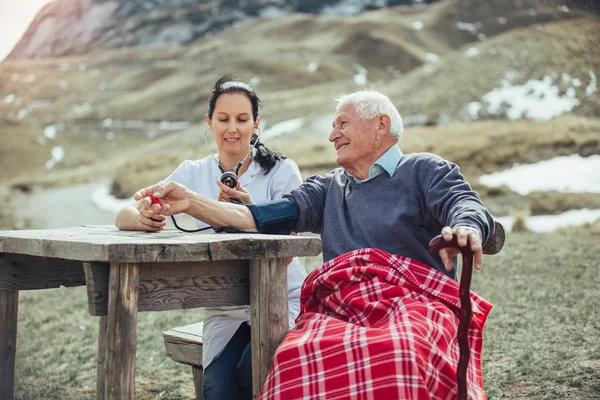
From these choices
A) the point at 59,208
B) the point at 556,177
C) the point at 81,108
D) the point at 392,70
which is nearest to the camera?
the point at 556,177

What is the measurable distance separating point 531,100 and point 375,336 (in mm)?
41558

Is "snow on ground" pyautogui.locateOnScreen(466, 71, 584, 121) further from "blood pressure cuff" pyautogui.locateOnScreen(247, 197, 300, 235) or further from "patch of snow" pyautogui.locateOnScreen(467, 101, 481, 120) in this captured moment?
"blood pressure cuff" pyautogui.locateOnScreen(247, 197, 300, 235)

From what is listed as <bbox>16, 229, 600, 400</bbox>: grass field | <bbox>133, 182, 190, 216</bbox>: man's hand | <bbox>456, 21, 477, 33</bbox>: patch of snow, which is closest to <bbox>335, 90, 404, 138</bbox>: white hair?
<bbox>133, 182, 190, 216</bbox>: man's hand

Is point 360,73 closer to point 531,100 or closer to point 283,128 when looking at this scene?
point 283,128

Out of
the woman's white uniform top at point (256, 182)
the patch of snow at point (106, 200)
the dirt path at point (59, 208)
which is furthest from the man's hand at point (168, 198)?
the patch of snow at point (106, 200)

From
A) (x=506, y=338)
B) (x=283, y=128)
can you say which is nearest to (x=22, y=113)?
(x=283, y=128)

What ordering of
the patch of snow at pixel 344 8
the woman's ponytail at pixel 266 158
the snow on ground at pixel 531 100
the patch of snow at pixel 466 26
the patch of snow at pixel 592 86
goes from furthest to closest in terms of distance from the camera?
the patch of snow at pixel 344 8, the patch of snow at pixel 466 26, the snow on ground at pixel 531 100, the patch of snow at pixel 592 86, the woman's ponytail at pixel 266 158

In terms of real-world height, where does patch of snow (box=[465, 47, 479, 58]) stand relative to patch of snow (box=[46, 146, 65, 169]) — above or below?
above

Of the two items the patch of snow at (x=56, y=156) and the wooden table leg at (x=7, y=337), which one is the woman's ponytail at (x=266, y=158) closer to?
the wooden table leg at (x=7, y=337)

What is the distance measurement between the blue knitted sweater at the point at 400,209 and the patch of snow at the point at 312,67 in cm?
8210

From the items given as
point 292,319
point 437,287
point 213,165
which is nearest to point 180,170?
point 213,165

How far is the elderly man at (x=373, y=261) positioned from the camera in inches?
91.0

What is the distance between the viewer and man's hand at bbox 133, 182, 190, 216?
2.96 m

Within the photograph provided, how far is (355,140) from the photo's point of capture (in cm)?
316
